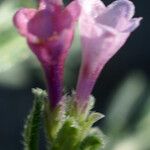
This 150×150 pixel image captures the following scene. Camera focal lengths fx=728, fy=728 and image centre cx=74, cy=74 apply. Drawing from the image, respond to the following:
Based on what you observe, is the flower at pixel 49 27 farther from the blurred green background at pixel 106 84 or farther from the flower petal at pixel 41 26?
the blurred green background at pixel 106 84

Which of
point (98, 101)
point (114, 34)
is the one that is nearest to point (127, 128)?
point (114, 34)

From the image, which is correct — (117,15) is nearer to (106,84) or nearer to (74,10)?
(74,10)

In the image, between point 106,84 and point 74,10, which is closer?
point 74,10

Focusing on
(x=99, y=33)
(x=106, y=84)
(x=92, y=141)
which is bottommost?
(x=92, y=141)

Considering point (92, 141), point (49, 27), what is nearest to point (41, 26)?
point (49, 27)

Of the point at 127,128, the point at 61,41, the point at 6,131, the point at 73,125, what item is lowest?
the point at 73,125

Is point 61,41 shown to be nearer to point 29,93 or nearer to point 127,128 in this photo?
point 127,128

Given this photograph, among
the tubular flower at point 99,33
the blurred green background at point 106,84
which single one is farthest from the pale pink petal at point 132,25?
the blurred green background at point 106,84
